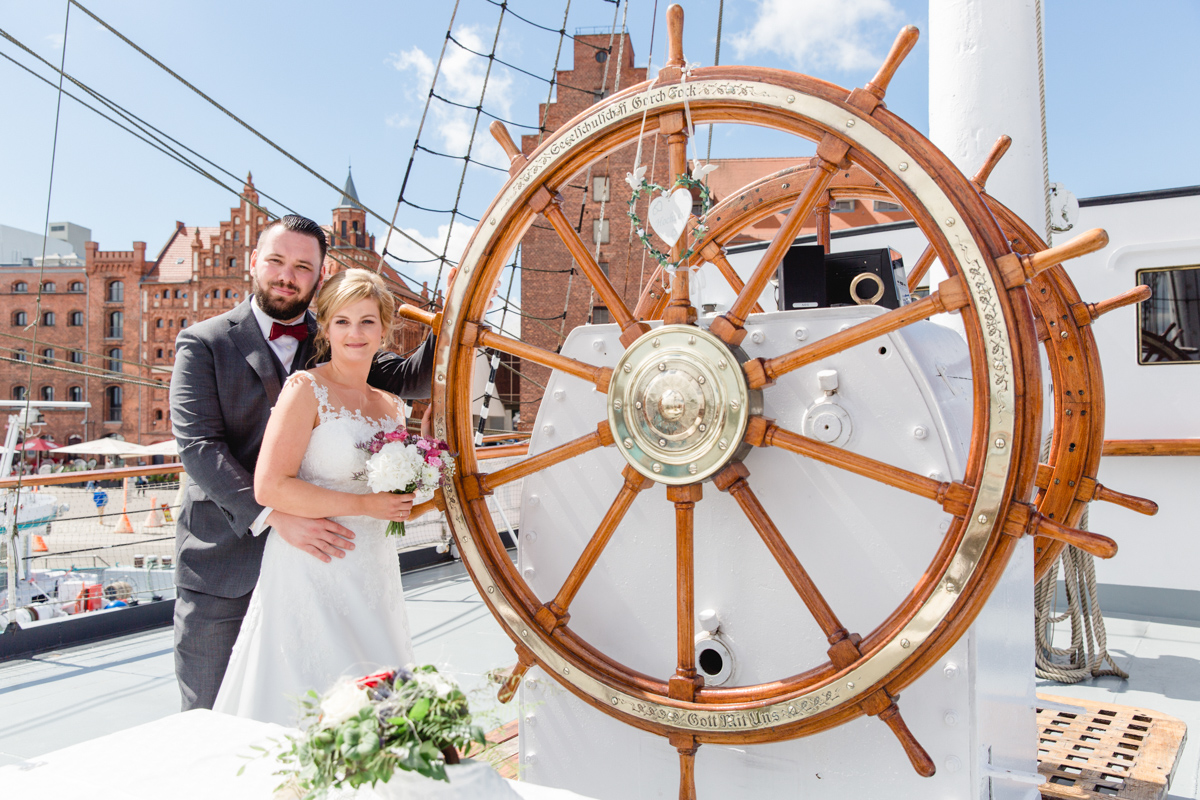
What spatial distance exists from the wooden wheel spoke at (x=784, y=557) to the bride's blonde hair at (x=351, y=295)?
0.81m

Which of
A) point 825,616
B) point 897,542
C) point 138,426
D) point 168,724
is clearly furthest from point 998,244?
point 138,426

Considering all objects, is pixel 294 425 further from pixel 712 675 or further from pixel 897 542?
pixel 897 542

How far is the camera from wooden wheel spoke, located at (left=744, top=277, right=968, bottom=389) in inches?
48.8

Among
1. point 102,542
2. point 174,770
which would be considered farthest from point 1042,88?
point 102,542

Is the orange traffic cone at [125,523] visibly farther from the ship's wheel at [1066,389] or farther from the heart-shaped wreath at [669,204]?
the ship's wheel at [1066,389]

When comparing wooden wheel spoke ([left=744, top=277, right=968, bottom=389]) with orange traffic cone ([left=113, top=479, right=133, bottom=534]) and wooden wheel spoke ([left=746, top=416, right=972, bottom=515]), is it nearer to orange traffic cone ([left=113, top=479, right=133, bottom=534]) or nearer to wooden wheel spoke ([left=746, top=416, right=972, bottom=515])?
wooden wheel spoke ([left=746, top=416, right=972, bottom=515])

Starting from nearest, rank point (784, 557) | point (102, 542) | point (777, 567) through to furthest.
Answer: point (784, 557) → point (777, 567) → point (102, 542)

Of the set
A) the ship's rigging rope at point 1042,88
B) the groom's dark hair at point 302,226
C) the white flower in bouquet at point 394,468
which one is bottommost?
the white flower in bouquet at point 394,468

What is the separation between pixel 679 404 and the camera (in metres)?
1.41

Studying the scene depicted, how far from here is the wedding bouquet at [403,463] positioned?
1.52 m

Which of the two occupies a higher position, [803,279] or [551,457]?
[803,279]

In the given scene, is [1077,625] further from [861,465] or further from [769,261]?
[769,261]

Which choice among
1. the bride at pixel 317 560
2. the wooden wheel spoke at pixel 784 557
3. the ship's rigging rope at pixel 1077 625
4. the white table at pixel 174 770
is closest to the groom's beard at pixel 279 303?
the bride at pixel 317 560

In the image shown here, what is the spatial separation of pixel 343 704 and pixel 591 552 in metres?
0.76
